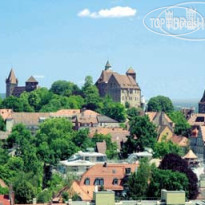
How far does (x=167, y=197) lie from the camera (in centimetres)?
4125

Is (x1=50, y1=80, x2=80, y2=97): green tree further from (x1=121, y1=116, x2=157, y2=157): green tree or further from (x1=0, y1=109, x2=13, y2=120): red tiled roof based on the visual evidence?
(x1=121, y1=116, x2=157, y2=157): green tree

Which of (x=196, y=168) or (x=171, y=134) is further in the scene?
(x=171, y=134)

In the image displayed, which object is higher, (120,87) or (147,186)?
(120,87)

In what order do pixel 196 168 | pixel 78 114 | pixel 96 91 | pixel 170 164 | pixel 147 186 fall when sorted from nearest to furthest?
pixel 147 186 → pixel 170 164 → pixel 196 168 → pixel 78 114 → pixel 96 91

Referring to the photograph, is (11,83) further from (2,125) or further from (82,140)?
(82,140)

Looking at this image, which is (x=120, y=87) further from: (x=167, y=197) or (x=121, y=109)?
(x=167, y=197)

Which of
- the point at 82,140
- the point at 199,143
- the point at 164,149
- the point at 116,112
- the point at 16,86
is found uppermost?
the point at 16,86

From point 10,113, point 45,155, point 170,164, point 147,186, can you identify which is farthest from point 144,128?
point 10,113

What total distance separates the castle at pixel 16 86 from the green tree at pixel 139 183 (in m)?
113

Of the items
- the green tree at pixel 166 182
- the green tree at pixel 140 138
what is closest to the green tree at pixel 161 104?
the green tree at pixel 140 138

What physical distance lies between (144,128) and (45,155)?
12.7 m

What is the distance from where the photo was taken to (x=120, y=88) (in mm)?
153875

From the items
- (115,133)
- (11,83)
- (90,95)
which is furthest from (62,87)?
(115,133)

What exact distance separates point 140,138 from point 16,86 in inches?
3852
